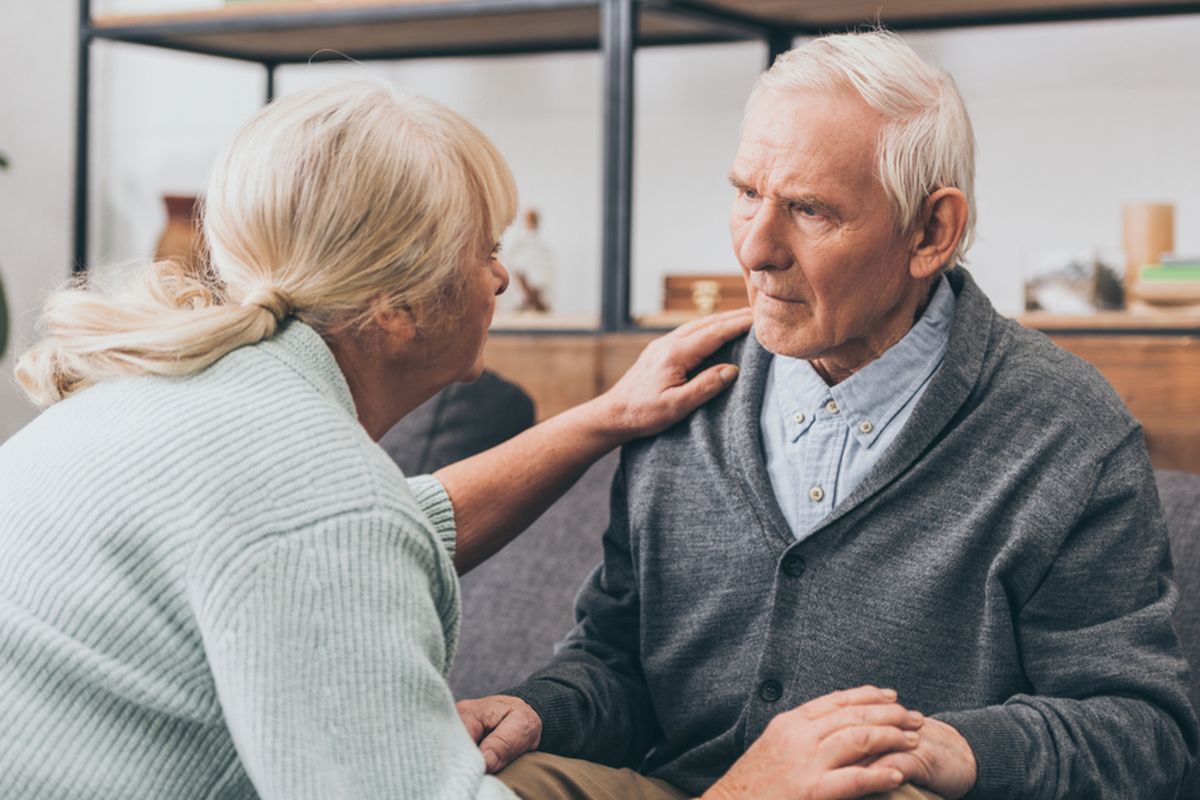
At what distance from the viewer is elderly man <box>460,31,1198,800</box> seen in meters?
1.38

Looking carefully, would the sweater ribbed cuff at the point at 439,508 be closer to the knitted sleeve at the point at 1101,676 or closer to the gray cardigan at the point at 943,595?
the gray cardigan at the point at 943,595

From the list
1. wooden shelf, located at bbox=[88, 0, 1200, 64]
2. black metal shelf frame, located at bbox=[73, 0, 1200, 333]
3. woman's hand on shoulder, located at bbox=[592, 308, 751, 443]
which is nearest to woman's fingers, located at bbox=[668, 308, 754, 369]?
woman's hand on shoulder, located at bbox=[592, 308, 751, 443]

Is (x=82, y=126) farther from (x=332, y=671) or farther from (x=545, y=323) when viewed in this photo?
(x=332, y=671)

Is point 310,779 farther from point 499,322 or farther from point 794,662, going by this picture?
point 499,322

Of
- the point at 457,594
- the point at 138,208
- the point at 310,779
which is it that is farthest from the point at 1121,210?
the point at 138,208

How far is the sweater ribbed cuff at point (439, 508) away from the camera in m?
1.61

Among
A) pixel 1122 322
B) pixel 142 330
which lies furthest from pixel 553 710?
pixel 1122 322

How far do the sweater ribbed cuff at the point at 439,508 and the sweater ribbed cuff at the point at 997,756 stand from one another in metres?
0.56

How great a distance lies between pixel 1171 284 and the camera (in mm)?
2418

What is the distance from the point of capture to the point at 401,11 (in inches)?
117

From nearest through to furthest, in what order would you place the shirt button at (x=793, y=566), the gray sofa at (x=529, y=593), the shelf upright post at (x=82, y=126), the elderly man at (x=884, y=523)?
the elderly man at (x=884, y=523) → the shirt button at (x=793, y=566) → the gray sofa at (x=529, y=593) → the shelf upright post at (x=82, y=126)

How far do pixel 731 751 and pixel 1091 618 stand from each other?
0.38 metres

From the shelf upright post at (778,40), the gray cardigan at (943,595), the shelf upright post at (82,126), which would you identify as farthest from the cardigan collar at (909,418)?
the shelf upright post at (82,126)

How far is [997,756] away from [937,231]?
0.52 meters
